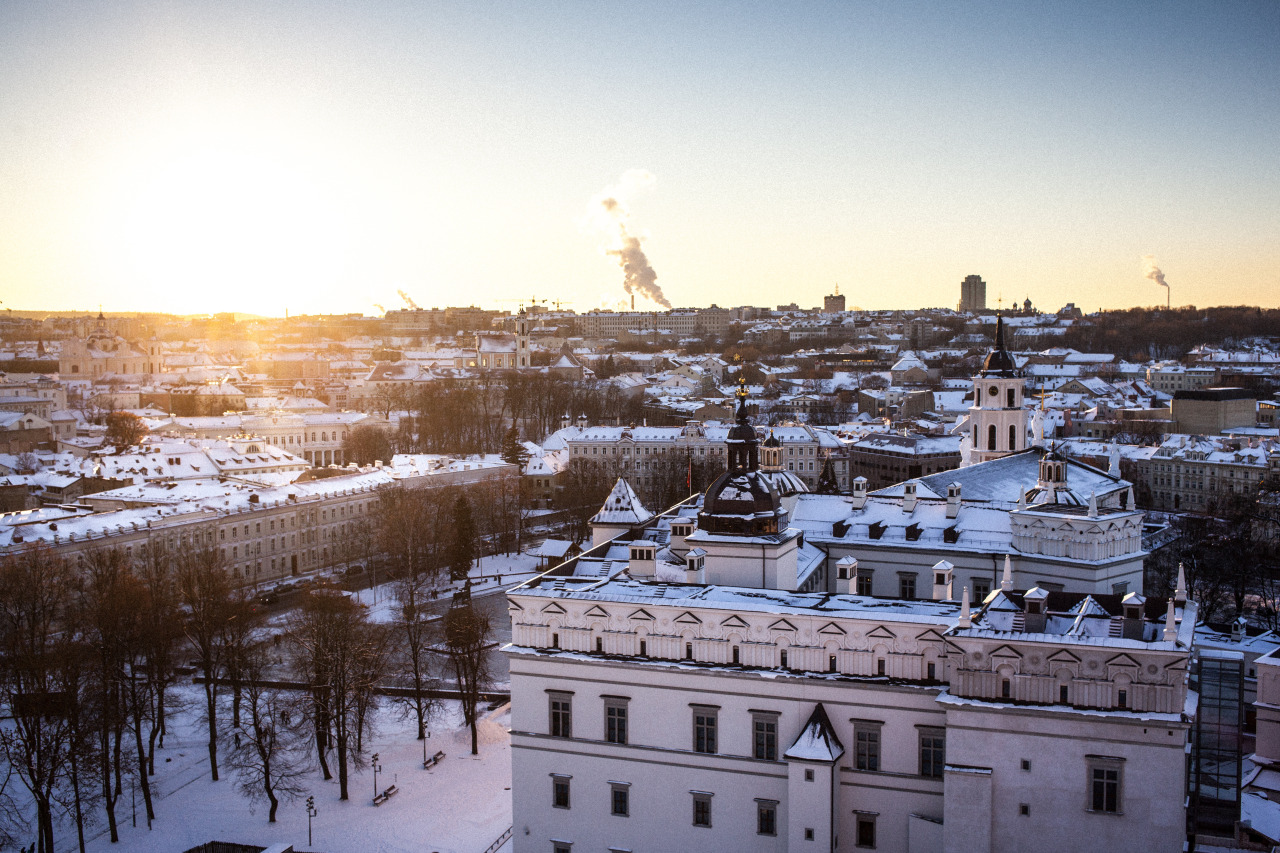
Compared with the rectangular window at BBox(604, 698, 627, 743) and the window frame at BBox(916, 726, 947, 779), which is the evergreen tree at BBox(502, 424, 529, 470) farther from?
the window frame at BBox(916, 726, 947, 779)

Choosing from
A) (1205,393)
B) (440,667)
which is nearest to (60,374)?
(440,667)

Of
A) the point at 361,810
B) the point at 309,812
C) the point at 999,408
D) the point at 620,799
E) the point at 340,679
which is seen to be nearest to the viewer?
the point at 620,799

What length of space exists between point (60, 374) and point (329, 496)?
8715 cm

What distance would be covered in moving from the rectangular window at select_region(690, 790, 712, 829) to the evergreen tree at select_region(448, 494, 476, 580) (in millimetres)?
31300

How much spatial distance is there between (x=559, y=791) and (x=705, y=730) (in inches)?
162

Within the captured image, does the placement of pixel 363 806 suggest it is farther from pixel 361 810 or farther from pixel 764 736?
pixel 764 736

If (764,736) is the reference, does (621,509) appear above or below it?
above

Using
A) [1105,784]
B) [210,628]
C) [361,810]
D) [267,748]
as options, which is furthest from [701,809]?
[210,628]

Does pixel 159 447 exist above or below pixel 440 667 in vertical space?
above

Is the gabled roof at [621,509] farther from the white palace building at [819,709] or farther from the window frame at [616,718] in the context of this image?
the window frame at [616,718]

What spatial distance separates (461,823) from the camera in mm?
28828

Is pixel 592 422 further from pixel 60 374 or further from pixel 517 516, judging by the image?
pixel 60 374

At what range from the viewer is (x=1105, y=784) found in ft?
69.8

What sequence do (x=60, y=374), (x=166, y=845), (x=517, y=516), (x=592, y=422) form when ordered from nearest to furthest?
Answer: (x=166, y=845), (x=517, y=516), (x=592, y=422), (x=60, y=374)
